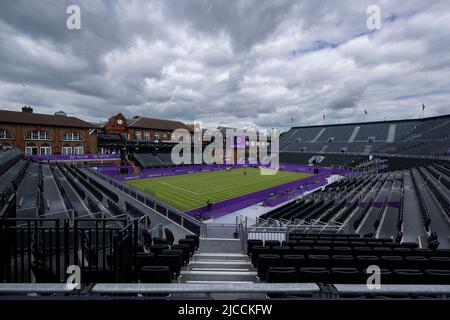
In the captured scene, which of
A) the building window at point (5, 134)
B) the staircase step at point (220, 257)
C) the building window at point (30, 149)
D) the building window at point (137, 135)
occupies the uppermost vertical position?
the building window at point (137, 135)

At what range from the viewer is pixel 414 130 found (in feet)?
Answer: 198

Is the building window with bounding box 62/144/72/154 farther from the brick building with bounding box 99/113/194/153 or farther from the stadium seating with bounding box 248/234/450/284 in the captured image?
the stadium seating with bounding box 248/234/450/284

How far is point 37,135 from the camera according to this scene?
1703 inches

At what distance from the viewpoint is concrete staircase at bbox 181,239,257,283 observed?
5.84 metres

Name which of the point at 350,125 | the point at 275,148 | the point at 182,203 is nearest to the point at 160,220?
the point at 182,203

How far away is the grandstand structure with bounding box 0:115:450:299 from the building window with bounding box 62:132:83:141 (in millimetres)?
35764

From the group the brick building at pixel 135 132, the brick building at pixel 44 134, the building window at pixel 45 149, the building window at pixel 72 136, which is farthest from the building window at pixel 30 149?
the brick building at pixel 135 132

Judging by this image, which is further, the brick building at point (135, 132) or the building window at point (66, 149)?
the brick building at point (135, 132)

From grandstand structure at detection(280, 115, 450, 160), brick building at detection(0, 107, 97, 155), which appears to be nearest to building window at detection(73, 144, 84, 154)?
brick building at detection(0, 107, 97, 155)

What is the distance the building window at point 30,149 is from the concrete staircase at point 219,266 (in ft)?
164

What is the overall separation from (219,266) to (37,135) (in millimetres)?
52968

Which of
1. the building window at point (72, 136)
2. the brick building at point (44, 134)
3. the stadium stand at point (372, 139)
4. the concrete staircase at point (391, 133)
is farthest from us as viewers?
the concrete staircase at point (391, 133)

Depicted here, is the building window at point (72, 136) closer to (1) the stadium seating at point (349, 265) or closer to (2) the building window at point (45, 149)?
(2) the building window at point (45, 149)

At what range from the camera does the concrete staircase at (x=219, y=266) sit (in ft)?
19.2
